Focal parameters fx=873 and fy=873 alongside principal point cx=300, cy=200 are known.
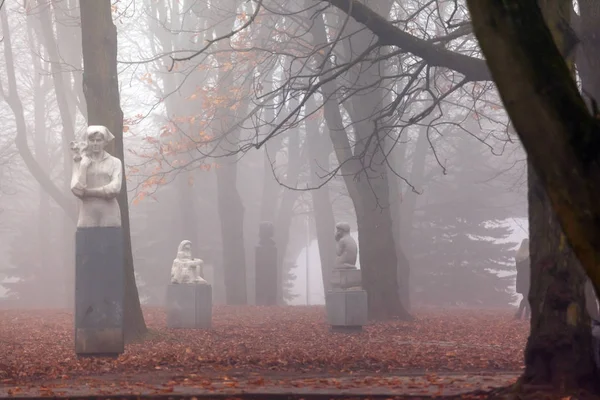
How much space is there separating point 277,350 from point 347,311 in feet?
15.7

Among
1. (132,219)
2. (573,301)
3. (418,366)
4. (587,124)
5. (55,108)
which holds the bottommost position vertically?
(418,366)

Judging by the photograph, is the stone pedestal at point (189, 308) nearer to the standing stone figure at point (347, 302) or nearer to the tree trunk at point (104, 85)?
the standing stone figure at point (347, 302)

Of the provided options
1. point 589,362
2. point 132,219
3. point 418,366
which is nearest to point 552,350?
point 589,362

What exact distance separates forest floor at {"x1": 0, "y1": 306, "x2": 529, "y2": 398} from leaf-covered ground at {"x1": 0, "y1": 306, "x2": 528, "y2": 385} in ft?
0.05

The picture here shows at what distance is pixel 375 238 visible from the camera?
800 inches

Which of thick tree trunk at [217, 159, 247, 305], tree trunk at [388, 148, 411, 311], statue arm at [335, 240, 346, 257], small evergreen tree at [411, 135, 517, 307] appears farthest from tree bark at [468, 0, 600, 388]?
small evergreen tree at [411, 135, 517, 307]

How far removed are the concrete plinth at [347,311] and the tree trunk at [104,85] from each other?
4.85 metres

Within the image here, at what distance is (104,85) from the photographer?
1436 cm

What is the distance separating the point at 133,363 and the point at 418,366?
142 inches

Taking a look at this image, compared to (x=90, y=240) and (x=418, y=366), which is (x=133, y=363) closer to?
(x=90, y=240)

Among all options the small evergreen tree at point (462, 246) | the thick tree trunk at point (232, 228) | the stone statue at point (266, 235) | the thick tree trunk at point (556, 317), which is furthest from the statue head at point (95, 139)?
the small evergreen tree at point (462, 246)

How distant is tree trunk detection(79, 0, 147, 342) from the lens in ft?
47.0

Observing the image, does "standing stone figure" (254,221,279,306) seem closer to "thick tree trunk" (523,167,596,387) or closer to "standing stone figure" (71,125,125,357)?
"standing stone figure" (71,125,125,357)

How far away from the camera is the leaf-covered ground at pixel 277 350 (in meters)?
10.7
